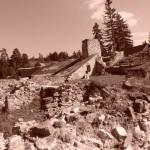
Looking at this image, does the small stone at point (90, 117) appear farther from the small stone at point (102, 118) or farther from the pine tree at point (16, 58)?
the pine tree at point (16, 58)

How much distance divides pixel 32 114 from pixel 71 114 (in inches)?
99.7

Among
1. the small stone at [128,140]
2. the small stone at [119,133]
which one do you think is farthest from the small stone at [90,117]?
the small stone at [128,140]

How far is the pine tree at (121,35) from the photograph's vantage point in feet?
136

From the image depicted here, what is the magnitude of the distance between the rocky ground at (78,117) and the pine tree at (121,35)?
26362 mm

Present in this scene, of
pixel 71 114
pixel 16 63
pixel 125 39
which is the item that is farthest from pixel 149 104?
pixel 16 63

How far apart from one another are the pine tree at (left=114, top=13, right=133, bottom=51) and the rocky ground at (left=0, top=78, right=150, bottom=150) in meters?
26.4

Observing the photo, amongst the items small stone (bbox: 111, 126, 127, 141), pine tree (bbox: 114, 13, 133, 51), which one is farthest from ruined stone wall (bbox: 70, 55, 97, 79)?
pine tree (bbox: 114, 13, 133, 51)

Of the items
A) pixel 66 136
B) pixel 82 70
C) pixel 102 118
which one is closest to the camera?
pixel 66 136

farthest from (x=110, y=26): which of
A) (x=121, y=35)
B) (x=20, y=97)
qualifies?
(x=20, y=97)

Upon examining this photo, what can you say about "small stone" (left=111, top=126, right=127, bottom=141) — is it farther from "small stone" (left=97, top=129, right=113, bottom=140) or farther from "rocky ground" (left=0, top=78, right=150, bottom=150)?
"small stone" (left=97, top=129, right=113, bottom=140)

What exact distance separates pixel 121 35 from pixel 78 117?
3253 centimetres

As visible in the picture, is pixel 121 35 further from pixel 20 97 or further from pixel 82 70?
pixel 20 97

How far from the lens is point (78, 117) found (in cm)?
1106

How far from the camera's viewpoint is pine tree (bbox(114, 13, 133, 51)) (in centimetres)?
4141
